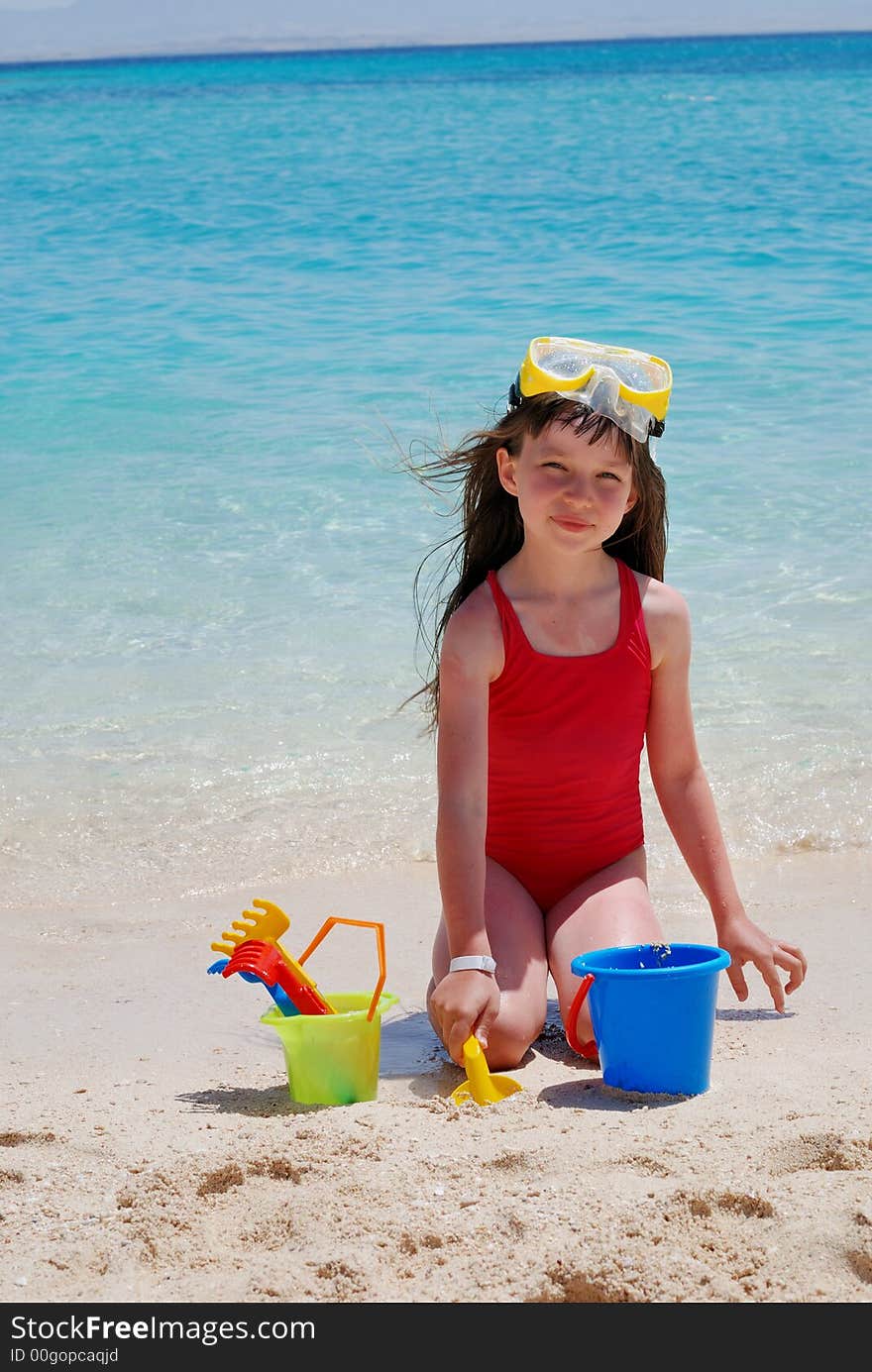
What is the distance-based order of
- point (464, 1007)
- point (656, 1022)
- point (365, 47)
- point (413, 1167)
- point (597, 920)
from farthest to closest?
point (365, 47)
point (597, 920)
point (464, 1007)
point (656, 1022)
point (413, 1167)

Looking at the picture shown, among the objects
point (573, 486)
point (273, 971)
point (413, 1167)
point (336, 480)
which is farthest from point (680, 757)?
point (336, 480)

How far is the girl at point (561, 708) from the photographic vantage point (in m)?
2.59

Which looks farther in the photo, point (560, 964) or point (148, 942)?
point (148, 942)

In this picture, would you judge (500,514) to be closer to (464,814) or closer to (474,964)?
(464,814)

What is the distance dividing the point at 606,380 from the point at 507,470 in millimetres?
286

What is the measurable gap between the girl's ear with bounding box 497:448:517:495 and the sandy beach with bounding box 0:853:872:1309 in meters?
1.04

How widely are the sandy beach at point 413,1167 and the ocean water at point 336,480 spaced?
840mm

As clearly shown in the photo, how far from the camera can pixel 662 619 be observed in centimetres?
280

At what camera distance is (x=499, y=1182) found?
6.27ft

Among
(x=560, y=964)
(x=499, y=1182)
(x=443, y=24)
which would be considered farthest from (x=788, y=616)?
(x=443, y=24)
